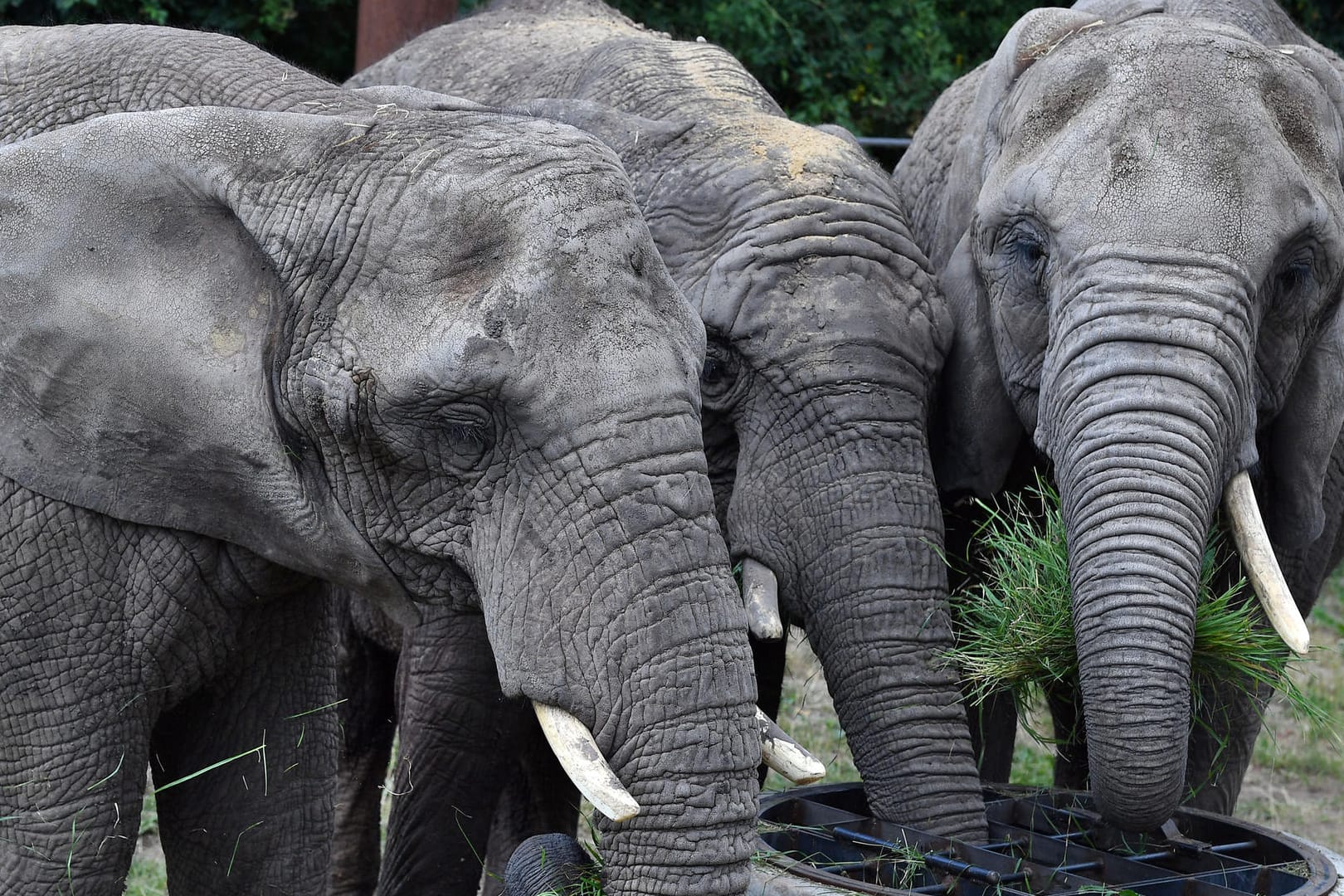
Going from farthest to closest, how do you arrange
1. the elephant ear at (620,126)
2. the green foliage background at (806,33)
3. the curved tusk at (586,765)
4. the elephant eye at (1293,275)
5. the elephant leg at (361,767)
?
the green foliage background at (806,33)
the elephant leg at (361,767)
the elephant ear at (620,126)
the elephant eye at (1293,275)
the curved tusk at (586,765)

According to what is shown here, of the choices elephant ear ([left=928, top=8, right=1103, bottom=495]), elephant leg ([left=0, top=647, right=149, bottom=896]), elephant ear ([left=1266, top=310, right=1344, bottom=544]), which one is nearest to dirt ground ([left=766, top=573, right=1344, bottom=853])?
elephant ear ([left=928, top=8, right=1103, bottom=495])

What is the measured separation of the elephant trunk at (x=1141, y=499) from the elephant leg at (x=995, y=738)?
1.39 m

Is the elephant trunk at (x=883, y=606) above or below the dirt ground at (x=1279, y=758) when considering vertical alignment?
above

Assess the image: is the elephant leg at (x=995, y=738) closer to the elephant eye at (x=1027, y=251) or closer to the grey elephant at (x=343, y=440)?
the elephant eye at (x=1027, y=251)

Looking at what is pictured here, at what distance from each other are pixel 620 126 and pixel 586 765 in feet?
6.47

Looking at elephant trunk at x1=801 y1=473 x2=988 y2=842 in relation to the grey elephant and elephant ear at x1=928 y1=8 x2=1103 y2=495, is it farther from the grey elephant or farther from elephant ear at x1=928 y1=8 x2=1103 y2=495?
the grey elephant

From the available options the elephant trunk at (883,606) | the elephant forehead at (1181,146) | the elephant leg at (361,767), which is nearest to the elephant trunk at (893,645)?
the elephant trunk at (883,606)

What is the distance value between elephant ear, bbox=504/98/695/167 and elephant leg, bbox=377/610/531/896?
1105mm

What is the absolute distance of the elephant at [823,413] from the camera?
12.8 ft

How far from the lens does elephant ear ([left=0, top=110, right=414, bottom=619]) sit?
300cm

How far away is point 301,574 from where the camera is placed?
335cm

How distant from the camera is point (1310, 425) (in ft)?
13.9

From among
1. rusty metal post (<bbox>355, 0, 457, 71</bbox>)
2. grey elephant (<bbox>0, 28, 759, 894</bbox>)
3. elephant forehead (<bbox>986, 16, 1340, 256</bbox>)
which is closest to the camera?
grey elephant (<bbox>0, 28, 759, 894</bbox>)

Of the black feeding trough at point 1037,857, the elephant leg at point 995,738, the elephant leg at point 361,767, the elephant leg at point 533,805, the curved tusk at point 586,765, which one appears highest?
the curved tusk at point 586,765
